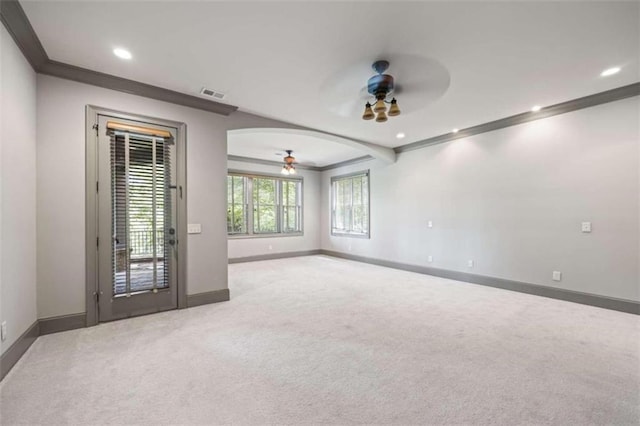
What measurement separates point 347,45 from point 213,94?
1.91 metres

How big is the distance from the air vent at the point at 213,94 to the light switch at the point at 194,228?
170cm

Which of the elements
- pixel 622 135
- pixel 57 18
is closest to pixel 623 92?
pixel 622 135

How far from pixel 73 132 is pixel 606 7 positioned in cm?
492

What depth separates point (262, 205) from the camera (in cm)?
771

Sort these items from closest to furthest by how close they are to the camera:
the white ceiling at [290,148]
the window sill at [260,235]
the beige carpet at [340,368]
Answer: the beige carpet at [340,368], the white ceiling at [290,148], the window sill at [260,235]

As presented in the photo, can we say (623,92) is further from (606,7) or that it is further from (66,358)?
(66,358)

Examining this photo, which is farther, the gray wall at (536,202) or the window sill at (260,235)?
the window sill at (260,235)

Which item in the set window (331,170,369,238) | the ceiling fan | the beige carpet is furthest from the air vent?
window (331,170,369,238)

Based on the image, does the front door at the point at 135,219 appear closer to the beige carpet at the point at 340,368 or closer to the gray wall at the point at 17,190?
the beige carpet at the point at 340,368

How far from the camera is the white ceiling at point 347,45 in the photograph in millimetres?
2117

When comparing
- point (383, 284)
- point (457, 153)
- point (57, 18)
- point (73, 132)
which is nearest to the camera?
point (57, 18)

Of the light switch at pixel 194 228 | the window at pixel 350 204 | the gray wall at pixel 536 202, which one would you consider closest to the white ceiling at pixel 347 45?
the gray wall at pixel 536 202

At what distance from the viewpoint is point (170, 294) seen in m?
3.50

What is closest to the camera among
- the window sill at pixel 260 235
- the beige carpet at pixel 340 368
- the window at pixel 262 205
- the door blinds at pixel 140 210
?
the beige carpet at pixel 340 368
